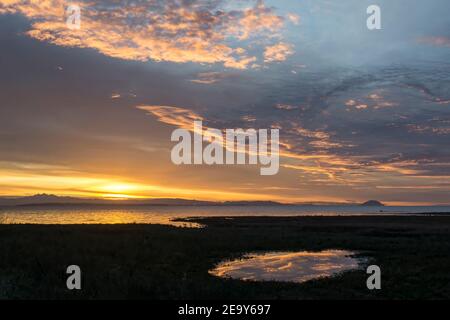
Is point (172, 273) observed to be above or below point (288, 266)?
above

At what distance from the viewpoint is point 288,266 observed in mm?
28469

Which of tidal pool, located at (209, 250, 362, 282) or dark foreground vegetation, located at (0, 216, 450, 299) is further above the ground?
dark foreground vegetation, located at (0, 216, 450, 299)

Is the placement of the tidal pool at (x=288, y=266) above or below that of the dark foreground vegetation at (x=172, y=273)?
below

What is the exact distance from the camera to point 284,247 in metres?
41.1

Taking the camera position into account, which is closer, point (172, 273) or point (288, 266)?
point (172, 273)

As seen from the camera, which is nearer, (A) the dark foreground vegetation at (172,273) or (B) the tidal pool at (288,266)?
(A) the dark foreground vegetation at (172,273)

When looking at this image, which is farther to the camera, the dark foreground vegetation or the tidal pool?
the tidal pool

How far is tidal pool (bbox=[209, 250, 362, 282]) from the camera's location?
79.9 ft

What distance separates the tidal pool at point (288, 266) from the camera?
2436 cm

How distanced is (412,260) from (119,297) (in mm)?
21332
